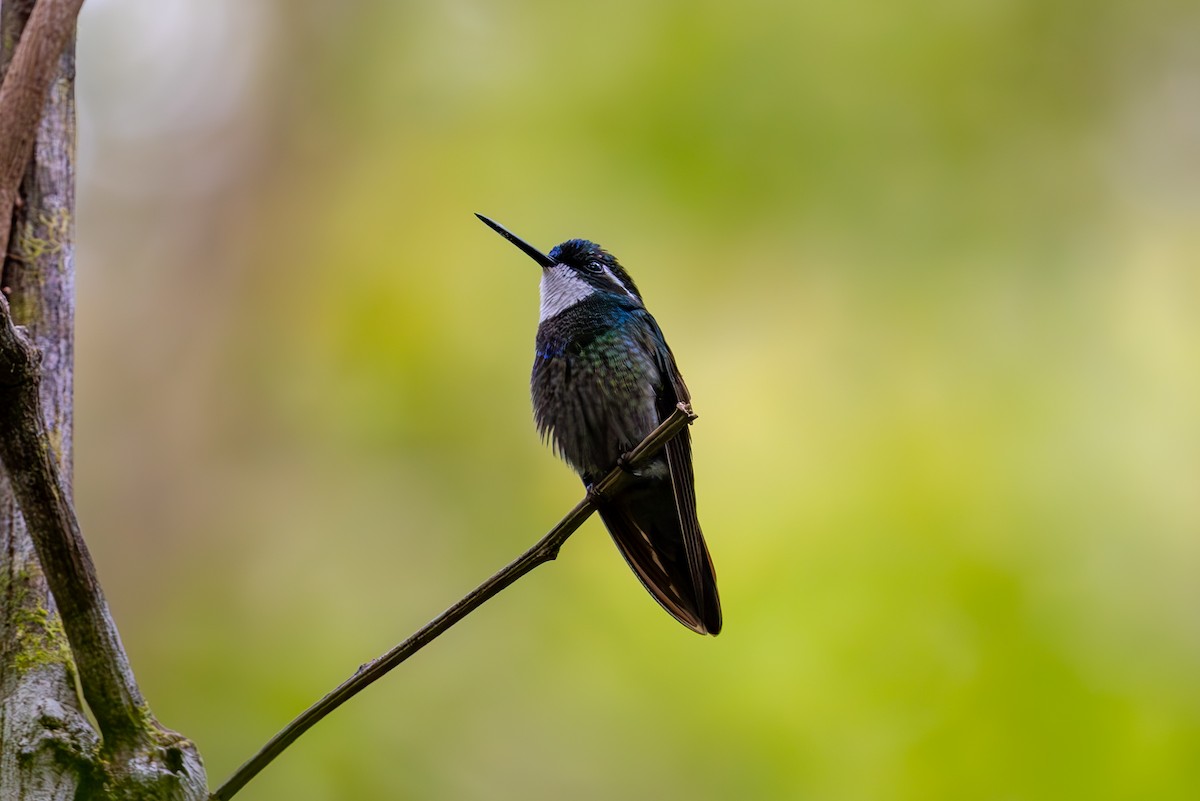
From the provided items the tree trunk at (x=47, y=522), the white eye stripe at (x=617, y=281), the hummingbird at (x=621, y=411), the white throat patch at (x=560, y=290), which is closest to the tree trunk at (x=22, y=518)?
the tree trunk at (x=47, y=522)

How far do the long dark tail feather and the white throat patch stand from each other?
2.99 feet

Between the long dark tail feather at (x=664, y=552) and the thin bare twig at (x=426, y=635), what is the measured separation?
0.89 meters

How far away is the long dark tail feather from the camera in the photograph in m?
3.56

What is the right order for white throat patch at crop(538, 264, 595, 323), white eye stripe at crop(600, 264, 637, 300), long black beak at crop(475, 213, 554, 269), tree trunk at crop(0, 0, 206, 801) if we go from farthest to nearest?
white eye stripe at crop(600, 264, 637, 300) → white throat patch at crop(538, 264, 595, 323) → long black beak at crop(475, 213, 554, 269) → tree trunk at crop(0, 0, 206, 801)

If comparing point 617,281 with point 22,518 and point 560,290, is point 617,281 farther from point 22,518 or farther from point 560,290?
point 22,518

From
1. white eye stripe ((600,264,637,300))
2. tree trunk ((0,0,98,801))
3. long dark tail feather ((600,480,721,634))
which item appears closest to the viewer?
tree trunk ((0,0,98,801))

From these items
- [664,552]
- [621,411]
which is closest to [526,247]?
[621,411]

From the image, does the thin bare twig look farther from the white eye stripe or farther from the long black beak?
the white eye stripe

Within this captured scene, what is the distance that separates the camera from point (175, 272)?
644 cm

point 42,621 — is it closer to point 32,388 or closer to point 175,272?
point 32,388

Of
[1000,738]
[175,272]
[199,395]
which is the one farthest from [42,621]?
[175,272]

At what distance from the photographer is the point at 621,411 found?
403 cm

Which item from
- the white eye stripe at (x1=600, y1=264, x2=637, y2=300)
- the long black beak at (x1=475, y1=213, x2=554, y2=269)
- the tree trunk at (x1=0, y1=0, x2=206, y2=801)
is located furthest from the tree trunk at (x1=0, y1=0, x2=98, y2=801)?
the white eye stripe at (x1=600, y1=264, x2=637, y2=300)

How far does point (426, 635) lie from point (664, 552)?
6.16 feet
